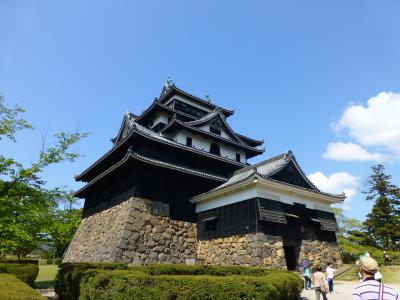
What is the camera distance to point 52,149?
41.5 feet

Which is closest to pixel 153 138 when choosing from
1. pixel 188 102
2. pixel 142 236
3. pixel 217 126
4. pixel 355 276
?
pixel 142 236

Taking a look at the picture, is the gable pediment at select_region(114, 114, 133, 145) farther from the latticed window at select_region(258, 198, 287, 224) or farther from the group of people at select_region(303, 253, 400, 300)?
the group of people at select_region(303, 253, 400, 300)

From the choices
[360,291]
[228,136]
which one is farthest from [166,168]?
[360,291]

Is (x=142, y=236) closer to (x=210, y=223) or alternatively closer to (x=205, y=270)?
(x=210, y=223)

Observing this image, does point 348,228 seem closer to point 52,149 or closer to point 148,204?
point 148,204

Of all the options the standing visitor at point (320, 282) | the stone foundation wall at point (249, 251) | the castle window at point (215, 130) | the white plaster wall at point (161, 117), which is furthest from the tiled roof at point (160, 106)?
the standing visitor at point (320, 282)

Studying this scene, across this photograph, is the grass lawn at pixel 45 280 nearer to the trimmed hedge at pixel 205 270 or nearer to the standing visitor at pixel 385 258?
the trimmed hedge at pixel 205 270

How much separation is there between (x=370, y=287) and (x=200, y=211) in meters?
17.5

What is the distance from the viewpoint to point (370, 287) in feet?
11.6

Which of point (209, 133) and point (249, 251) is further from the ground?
point (209, 133)

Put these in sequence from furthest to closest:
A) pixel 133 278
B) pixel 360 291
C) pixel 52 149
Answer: pixel 52 149 < pixel 133 278 < pixel 360 291

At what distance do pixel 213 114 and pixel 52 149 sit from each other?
17.0 m

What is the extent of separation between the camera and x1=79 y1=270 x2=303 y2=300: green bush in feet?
24.8

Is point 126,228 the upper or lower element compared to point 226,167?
lower
